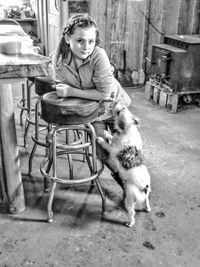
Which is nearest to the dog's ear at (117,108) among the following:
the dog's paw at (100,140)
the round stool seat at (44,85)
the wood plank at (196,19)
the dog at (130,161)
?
the dog at (130,161)

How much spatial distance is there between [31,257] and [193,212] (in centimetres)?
128

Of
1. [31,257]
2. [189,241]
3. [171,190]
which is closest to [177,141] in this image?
[171,190]

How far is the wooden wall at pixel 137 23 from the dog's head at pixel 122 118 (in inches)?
123

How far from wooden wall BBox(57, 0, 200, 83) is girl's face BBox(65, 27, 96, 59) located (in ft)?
10.7

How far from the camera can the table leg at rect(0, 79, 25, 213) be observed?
220cm

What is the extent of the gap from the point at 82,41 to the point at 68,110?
480mm

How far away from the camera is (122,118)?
2.53m

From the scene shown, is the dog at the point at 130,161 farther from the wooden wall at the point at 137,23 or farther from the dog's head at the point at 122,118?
the wooden wall at the point at 137,23

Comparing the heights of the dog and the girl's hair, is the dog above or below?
below

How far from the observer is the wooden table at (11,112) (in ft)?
6.18

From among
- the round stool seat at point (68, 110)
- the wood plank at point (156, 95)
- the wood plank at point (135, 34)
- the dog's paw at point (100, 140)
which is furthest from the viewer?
the wood plank at point (135, 34)

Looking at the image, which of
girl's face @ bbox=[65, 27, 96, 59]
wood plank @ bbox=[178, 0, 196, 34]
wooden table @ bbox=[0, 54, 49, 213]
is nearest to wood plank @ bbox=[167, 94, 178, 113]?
wood plank @ bbox=[178, 0, 196, 34]

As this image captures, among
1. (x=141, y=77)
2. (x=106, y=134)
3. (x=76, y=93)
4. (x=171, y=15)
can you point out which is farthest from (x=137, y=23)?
(x=76, y=93)

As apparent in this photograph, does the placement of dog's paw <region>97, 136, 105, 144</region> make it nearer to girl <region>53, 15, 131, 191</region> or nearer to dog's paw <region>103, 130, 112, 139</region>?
dog's paw <region>103, 130, 112, 139</region>
